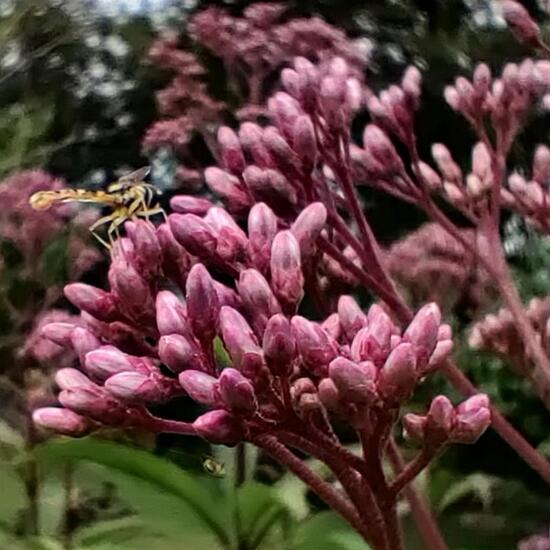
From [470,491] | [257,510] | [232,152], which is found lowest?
[470,491]

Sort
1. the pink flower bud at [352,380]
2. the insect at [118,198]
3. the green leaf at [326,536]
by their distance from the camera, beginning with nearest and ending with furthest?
the pink flower bud at [352,380] → the insect at [118,198] → the green leaf at [326,536]

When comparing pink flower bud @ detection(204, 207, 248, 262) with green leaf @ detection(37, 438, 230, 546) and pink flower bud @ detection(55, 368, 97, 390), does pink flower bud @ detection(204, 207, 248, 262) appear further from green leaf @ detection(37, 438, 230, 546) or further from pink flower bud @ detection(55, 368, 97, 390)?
green leaf @ detection(37, 438, 230, 546)

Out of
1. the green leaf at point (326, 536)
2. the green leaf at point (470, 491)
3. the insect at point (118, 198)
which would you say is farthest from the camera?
the green leaf at point (470, 491)

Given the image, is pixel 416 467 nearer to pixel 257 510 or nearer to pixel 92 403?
pixel 92 403

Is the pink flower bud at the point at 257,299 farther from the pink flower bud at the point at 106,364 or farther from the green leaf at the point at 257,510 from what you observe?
the green leaf at the point at 257,510

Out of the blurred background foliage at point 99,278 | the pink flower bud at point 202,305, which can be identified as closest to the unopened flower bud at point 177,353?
the pink flower bud at point 202,305

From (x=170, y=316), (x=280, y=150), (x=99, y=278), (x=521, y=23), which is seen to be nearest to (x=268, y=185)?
(x=280, y=150)
